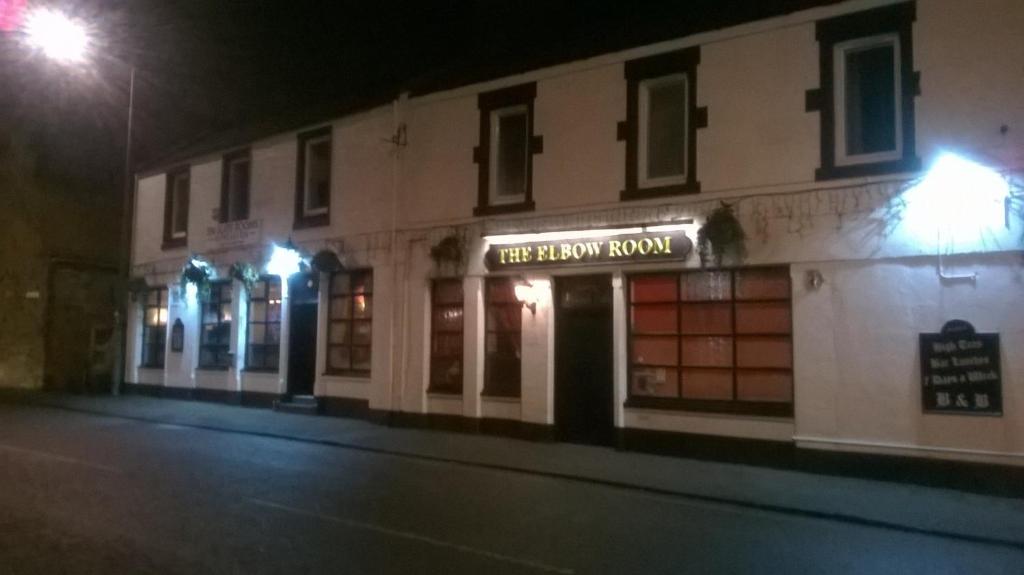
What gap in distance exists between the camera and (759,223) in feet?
41.4

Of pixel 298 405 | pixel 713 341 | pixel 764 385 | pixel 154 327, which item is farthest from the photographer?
pixel 154 327

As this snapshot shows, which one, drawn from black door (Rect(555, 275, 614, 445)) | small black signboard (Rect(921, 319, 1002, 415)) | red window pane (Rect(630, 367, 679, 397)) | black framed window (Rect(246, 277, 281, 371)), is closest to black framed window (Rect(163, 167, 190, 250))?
black framed window (Rect(246, 277, 281, 371))

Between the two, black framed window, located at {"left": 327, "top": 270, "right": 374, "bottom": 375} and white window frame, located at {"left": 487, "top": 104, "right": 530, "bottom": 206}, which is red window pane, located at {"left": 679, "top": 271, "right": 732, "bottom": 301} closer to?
white window frame, located at {"left": 487, "top": 104, "right": 530, "bottom": 206}

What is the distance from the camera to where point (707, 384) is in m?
13.3

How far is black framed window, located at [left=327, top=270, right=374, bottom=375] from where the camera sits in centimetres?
1791

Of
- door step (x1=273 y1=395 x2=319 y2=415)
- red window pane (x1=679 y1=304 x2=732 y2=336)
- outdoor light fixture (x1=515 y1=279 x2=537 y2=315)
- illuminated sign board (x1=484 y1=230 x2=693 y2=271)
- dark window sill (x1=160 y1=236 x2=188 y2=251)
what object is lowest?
door step (x1=273 y1=395 x2=319 y2=415)

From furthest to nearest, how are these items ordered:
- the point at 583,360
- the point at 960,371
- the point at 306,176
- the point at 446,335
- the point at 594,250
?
the point at 306,176, the point at 446,335, the point at 583,360, the point at 594,250, the point at 960,371

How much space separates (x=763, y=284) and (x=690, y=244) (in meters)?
1.22

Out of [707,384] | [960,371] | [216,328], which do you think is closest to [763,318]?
[707,384]

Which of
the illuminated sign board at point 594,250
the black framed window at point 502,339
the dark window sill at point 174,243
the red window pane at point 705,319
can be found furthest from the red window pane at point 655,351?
the dark window sill at point 174,243

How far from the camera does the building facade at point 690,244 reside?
1109cm

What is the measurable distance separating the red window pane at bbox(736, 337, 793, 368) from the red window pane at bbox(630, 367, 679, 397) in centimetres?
114

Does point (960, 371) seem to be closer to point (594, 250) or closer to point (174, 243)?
point (594, 250)

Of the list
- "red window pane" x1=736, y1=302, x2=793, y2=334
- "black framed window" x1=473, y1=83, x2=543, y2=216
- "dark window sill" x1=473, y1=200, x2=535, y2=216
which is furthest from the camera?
"black framed window" x1=473, y1=83, x2=543, y2=216
